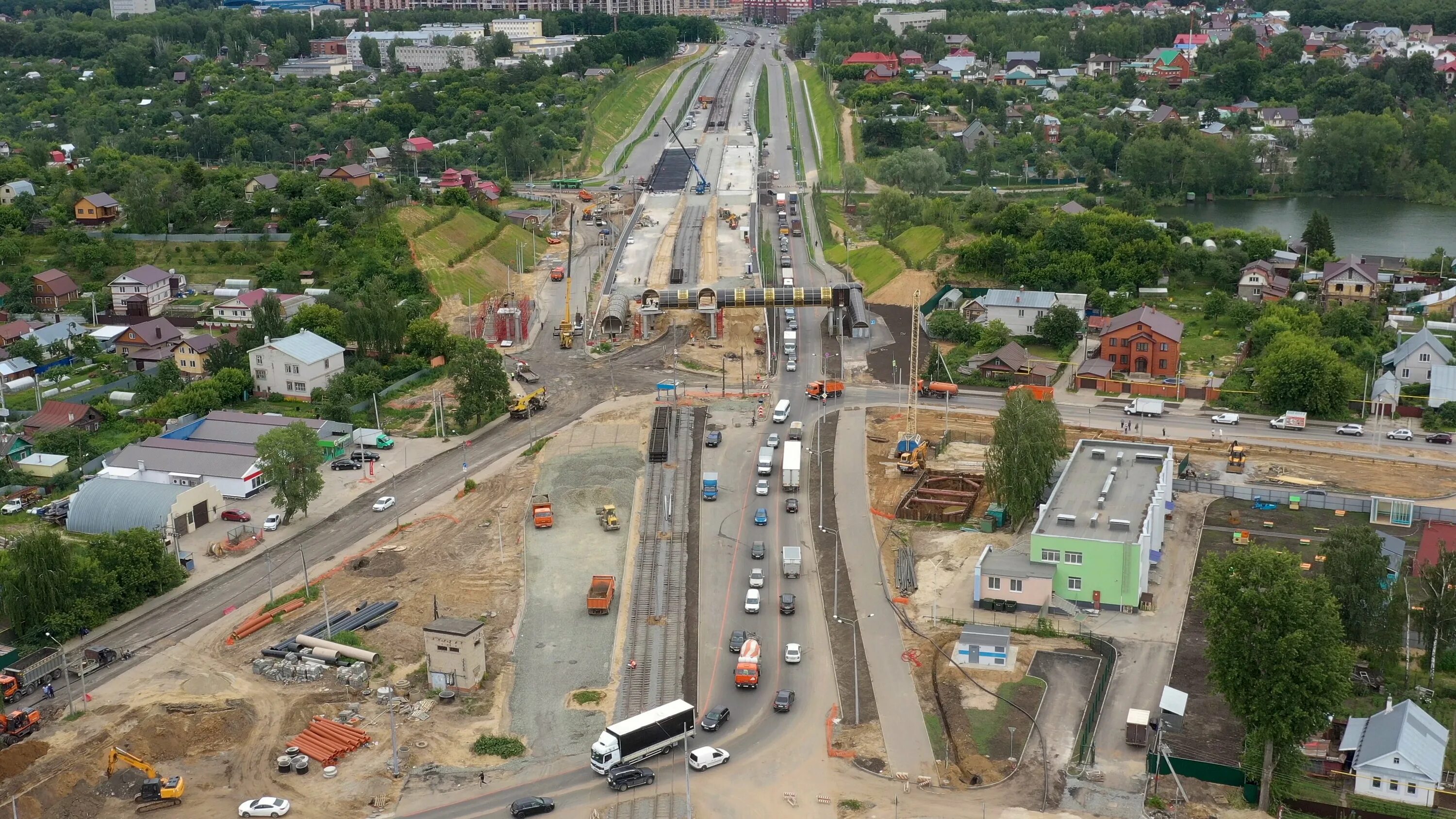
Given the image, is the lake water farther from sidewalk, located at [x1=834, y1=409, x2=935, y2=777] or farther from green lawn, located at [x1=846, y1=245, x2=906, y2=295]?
sidewalk, located at [x1=834, y1=409, x2=935, y2=777]

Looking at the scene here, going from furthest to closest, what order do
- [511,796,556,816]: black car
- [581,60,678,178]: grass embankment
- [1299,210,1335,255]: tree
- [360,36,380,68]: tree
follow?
A: [360,36,380,68]: tree
[581,60,678,178]: grass embankment
[1299,210,1335,255]: tree
[511,796,556,816]: black car

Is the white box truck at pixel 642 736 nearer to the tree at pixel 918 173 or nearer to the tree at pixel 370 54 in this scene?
the tree at pixel 918 173

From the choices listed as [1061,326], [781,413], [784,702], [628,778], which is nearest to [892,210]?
[1061,326]

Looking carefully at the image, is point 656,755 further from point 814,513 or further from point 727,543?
point 814,513

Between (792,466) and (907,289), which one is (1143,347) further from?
(792,466)

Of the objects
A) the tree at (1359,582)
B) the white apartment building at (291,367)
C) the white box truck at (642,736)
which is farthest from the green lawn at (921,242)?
the white box truck at (642,736)

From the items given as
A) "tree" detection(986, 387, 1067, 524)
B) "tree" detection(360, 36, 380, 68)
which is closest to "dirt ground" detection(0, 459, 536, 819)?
"tree" detection(986, 387, 1067, 524)
